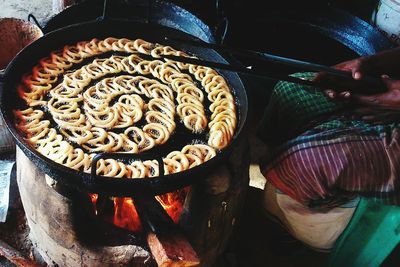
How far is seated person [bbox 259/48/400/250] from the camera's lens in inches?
129

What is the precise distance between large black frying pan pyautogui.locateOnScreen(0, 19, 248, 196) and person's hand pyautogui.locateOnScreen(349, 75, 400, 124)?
1.01 m

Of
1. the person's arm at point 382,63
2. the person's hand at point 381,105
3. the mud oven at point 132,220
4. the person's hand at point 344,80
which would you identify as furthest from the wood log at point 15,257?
the person's arm at point 382,63

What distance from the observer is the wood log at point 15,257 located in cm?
362

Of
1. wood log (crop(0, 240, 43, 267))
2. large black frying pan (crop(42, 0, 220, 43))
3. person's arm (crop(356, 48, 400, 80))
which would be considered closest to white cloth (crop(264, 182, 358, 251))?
person's arm (crop(356, 48, 400, 80))

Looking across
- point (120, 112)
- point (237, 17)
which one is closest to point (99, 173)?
point (120, 112)

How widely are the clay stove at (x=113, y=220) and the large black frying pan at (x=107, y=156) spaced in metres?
0.29

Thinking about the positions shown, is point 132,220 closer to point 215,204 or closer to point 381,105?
point 215,204

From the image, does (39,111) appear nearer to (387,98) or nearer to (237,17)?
(387,98)

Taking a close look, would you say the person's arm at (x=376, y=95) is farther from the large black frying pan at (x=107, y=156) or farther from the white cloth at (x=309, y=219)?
the large black frying pan at (x=107, y=156)

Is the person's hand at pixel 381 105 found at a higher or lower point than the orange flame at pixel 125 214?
higher

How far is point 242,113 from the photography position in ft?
11.0

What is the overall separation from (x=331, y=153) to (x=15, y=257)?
2.78 metres

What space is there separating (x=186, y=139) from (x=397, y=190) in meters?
1.68

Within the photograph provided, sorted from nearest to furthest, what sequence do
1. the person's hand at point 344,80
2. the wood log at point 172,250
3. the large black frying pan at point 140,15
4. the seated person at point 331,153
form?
the wood log at point 172,250, the seated person at point 331,153, the person's hand at point 344,80, the large black frying pan at point 140,15
